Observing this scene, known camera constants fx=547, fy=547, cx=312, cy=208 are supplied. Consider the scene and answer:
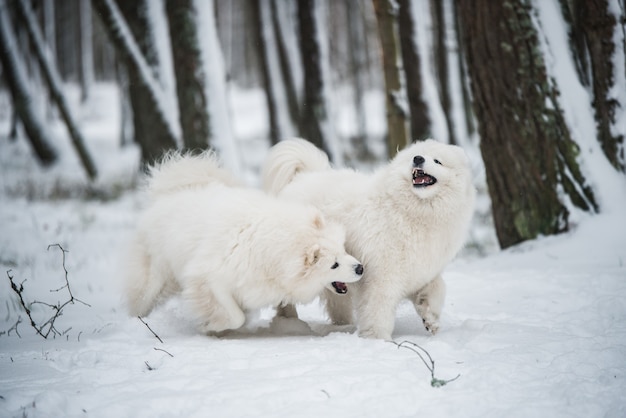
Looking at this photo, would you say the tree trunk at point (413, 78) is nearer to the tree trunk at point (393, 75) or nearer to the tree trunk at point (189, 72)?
the tree trunk at point (393, 75)

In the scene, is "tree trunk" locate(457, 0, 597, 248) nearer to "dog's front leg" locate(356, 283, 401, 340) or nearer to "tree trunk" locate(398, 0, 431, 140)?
"dog's front leg" locate(356, 283, 401, 340)

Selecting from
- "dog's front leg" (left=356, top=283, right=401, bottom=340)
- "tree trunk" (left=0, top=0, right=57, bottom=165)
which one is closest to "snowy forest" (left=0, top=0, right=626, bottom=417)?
"dog's front leg" (left=356, top=283, right=401, bottom=340)

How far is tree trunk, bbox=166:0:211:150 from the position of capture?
23.2 ft

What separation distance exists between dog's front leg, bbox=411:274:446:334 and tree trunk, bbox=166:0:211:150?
13.4 feet

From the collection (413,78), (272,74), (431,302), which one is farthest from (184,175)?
(272,74)

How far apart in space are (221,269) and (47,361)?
46.6 inches

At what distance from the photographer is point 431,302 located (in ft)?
13.0

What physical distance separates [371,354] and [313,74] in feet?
29.5

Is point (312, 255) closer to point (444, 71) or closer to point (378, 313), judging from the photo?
point (378, 313)

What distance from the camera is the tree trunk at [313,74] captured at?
37.1 feet

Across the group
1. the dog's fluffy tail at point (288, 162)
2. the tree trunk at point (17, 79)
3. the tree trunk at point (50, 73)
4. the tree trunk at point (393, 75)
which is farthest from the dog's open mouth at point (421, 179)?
the tree trunk at point (17, 79)

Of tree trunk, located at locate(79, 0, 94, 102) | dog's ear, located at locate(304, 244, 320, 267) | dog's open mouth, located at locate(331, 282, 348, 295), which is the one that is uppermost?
tree trunk, located at locate(79, 0, 94, 102)

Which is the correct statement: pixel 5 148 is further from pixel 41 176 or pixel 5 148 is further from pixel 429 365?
pixel 429 365

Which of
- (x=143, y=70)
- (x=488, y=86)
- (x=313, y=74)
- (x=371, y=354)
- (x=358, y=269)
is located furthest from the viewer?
(x=313, y=74)
